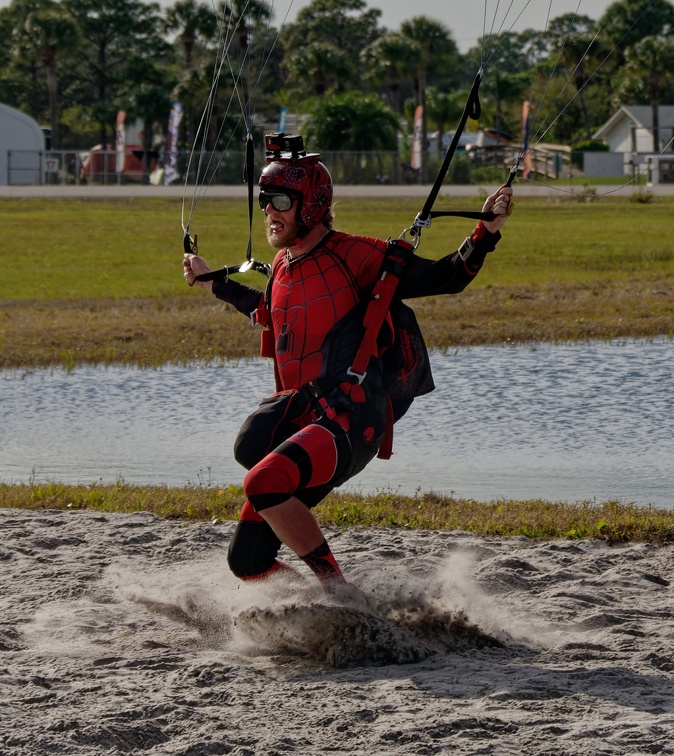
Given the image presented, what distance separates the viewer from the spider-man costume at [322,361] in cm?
486

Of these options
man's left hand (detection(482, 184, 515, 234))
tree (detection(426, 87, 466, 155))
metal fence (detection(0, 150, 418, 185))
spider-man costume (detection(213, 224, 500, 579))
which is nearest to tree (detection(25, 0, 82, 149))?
metal fence (detection(0, 150, 418, 185))

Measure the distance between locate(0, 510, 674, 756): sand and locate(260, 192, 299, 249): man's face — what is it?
1.34 meters

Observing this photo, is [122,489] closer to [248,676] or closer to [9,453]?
[9,453]

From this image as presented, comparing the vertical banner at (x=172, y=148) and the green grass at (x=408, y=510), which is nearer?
the green grass at (x=408, y=510)

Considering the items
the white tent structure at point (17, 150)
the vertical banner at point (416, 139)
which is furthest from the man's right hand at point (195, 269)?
the white tent structure at point (17, 150)

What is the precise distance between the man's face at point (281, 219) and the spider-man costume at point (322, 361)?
0.32ft

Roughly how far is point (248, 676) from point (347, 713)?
0.55m

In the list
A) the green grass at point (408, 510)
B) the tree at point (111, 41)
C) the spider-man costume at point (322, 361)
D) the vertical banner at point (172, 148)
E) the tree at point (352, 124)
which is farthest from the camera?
the tree at point (111, 41)

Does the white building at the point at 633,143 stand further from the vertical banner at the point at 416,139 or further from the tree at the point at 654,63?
the vertical banner at the point at 416,139

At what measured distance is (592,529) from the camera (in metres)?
6.95

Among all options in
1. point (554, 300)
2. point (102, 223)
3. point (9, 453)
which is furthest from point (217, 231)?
point (9, 453)

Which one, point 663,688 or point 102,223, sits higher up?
point 102,223

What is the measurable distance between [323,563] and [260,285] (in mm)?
17269

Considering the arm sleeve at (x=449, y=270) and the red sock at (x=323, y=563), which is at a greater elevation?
the arm sleeve at (x=449, y=270)
